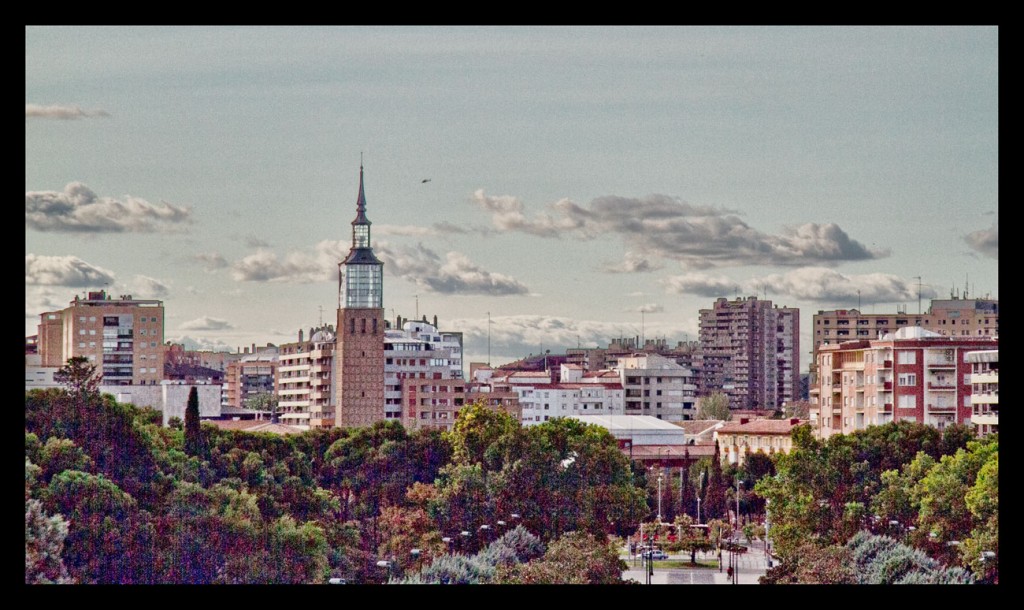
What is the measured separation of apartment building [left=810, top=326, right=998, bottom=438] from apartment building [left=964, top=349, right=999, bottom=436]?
85cm

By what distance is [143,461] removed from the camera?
70.9 ft

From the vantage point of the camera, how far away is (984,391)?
1090 inches

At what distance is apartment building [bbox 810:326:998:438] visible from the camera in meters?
29.5

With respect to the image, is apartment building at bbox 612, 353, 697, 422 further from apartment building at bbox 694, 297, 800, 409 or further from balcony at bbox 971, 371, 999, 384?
balcony at bbox 971, 371, 999, 384

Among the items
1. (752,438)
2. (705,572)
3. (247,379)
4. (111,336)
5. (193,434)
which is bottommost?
(705,572)

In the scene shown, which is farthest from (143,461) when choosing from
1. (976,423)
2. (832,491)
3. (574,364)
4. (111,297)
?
(574,364)

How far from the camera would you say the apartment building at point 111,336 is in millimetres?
36594

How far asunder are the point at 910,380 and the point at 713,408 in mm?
18058

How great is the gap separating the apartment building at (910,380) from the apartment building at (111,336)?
14.9m

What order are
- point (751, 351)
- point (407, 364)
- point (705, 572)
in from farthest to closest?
point (751, 351)
point (407, 364)
point (705, 572)

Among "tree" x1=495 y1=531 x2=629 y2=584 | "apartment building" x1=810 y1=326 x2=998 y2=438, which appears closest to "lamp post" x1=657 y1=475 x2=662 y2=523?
"apartment building" x1=810 y1=326 x2=998 y2=438

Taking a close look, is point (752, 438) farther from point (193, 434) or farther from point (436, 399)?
point (193, 434)

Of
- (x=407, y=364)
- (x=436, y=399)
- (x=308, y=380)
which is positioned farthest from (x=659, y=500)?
(x=308, y=380)
